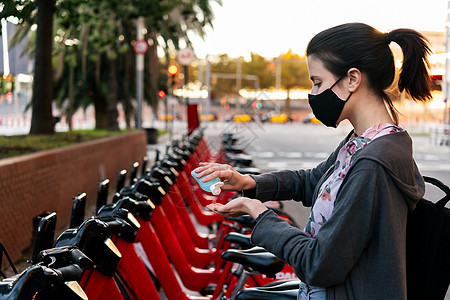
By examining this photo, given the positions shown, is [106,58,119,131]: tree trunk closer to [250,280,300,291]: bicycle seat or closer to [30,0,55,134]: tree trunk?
[30,0,55,134]: tree trunk

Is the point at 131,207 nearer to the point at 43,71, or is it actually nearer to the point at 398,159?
the point at 398,159

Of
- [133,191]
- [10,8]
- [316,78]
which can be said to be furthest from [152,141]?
[316,78]

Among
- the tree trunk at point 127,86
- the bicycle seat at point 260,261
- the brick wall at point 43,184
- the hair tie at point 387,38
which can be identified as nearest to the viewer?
the hair tie at point 387,38

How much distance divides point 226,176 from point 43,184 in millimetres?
4564

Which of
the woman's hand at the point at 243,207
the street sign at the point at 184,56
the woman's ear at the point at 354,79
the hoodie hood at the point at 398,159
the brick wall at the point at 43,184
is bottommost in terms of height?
the brick wall at the point at 43,184

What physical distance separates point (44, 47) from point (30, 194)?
16.4ft

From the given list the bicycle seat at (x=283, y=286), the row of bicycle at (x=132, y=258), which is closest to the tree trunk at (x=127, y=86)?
the row of bicycle at (x=132, y=258)

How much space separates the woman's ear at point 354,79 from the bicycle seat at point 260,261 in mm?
1016

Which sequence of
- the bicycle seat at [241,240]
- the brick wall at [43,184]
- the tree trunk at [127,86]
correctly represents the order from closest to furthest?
1. the bicycle seat at [241,240]
2. the brick wall at [43,184]
3. the tree trunk at [127,86]

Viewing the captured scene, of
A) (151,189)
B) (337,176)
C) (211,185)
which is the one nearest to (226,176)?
(211,185)

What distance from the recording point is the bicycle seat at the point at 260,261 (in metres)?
2.62

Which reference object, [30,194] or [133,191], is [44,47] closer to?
[30,194]

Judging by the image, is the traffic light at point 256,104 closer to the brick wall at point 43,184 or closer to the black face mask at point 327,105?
the brick wall at point 43,184

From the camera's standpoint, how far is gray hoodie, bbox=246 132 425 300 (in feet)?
5.36
